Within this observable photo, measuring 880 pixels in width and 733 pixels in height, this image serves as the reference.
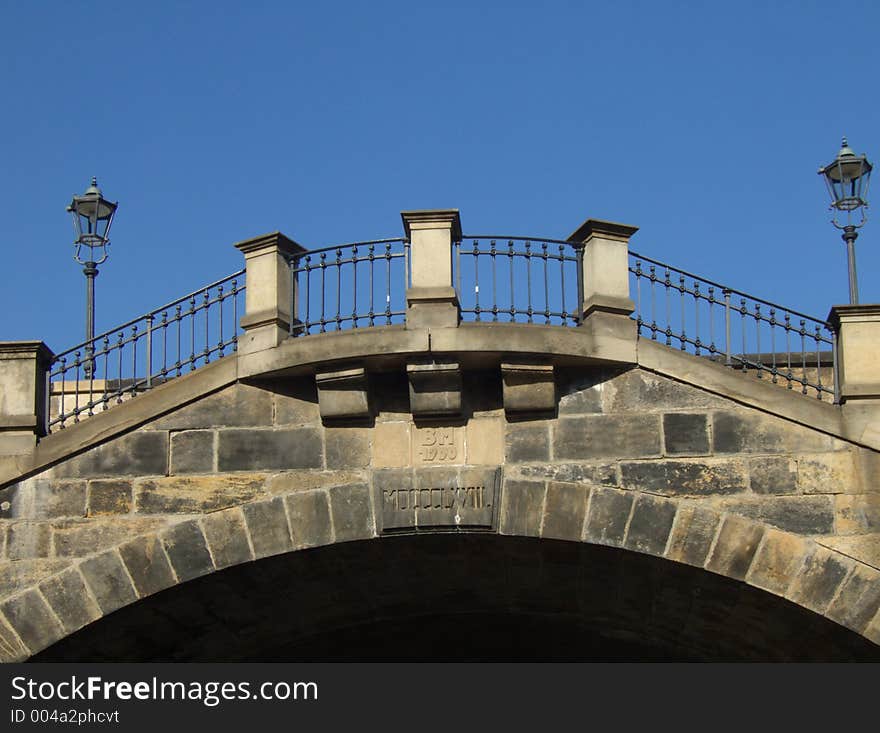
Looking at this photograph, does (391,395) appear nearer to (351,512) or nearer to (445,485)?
(445,485)

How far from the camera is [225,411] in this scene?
56.6 feet

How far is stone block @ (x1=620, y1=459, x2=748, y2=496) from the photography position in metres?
16.5

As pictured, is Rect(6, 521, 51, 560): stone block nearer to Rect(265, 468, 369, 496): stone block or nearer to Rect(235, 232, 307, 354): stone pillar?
Rect(265, 468, 369, 496): stone block

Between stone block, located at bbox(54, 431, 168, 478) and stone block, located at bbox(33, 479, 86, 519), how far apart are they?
9cm

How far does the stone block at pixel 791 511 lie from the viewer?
16.4 m

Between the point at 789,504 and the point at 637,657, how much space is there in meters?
4.60

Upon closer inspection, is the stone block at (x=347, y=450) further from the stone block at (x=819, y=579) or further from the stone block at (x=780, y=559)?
the stone block at (x=819, y=579)

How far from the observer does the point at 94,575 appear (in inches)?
671

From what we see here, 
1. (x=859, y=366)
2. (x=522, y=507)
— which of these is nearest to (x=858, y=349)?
(x=859, y=366)

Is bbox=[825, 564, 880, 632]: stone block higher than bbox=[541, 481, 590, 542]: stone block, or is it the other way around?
bbox=[541, 481, 590, 542]: stone block

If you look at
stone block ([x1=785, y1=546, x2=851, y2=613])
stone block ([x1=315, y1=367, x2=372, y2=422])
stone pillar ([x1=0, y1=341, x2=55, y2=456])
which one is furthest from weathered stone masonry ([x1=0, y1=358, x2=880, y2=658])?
stone pillar ([x1=0, y1=341, x2=55, y2=456])

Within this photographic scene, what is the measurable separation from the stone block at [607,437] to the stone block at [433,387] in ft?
3.10

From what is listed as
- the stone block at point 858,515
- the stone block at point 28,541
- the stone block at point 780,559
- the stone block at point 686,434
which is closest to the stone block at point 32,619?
the stone block at point 28,541

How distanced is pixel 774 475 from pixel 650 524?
1.13 meters
